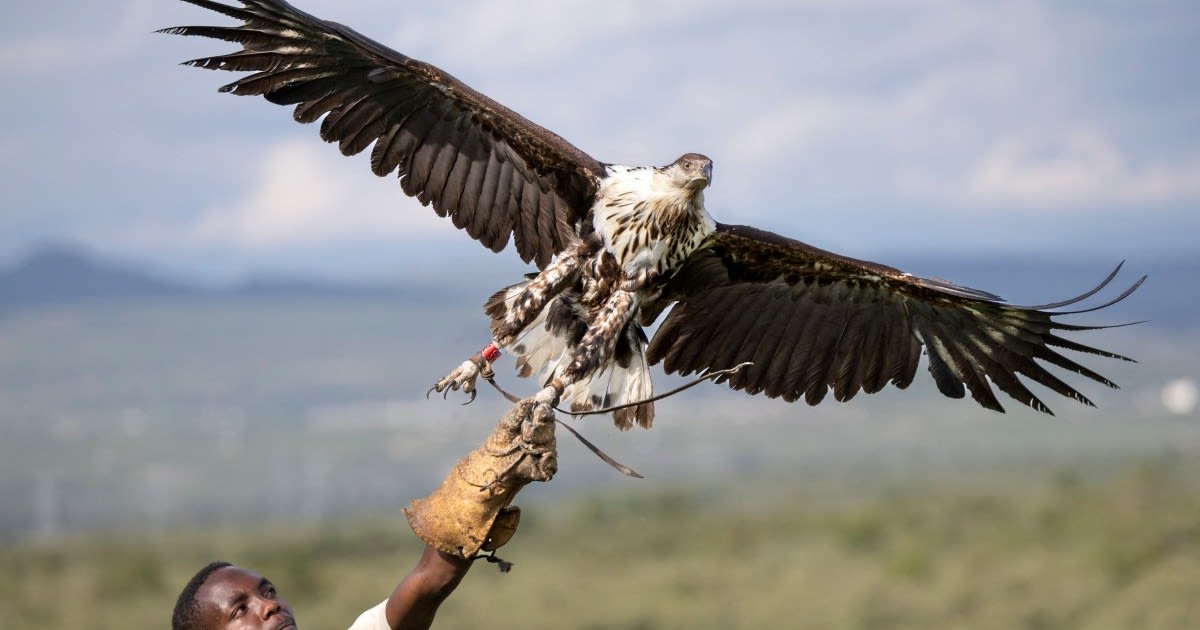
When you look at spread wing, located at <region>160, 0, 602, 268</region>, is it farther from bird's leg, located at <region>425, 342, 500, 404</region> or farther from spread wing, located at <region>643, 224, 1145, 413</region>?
bird's leg, located at <region>425, 342, 500, 404</region>

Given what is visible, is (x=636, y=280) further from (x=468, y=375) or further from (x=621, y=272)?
(x=468, y=375)

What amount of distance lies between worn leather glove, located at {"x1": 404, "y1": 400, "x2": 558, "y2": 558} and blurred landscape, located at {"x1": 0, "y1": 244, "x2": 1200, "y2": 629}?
19.7 ft

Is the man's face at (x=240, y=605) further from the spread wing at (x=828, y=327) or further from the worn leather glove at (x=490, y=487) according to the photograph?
the spread wing at (x=828, y=327)

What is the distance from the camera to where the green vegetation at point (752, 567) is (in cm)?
2530

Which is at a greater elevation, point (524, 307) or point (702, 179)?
point (702, 179)

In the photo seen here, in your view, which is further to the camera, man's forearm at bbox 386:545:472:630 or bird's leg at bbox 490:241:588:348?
bird's leg at bbox 490:241:588:348

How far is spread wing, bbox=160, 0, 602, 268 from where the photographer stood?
766cm

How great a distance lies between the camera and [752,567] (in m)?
31.6

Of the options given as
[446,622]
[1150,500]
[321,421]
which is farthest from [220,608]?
[321,421]

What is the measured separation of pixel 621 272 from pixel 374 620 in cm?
269

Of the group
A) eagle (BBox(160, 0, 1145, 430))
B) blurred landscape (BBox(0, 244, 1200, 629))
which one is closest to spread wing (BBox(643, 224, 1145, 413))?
eagle (BBox(160, 0, 1145, 430))

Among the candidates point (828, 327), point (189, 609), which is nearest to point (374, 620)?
point (189, 609)

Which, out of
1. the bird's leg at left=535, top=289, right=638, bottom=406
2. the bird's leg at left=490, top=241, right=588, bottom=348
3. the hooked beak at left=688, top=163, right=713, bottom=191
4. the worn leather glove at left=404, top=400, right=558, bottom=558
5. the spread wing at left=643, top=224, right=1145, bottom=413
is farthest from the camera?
the spread wing at left=643, top=224, right=1145, bottom=413

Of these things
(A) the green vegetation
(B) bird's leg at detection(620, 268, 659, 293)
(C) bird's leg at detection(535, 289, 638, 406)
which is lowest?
(C) bird's leg at detection(535, 289, 638, 406)
